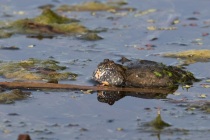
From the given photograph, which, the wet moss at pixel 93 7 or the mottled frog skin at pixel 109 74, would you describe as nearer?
the mottled frog skin at pixel 109 74

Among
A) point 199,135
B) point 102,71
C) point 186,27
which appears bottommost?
point 199,135

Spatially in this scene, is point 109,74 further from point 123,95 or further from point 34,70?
point 34,70

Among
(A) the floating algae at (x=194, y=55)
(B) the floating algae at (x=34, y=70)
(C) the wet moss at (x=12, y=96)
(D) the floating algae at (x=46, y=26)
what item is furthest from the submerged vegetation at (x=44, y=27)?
(C) the wet moss at (x=12, y=96)

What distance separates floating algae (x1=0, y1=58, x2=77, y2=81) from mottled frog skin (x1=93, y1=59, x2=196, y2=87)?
1.50 feet

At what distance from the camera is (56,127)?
21.7 feet

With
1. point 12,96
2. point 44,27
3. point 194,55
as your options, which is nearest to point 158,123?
point 12,96

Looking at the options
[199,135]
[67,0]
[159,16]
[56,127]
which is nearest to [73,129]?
[56,127]

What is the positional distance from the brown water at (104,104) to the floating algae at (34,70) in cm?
19

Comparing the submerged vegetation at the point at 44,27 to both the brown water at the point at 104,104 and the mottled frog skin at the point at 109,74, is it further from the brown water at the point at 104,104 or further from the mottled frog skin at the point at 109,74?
the mottled frog skin at the point at 109,74

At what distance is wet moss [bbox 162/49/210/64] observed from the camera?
915 centimetres

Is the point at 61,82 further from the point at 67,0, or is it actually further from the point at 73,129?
the point at 67,0

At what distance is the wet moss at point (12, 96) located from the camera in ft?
24.2

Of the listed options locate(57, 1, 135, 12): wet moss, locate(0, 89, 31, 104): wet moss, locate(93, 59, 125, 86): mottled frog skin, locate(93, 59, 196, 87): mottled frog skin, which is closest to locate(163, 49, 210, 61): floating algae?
locate(93, 59, 196, 87): mottled frog skin

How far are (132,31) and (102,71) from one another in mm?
2876
